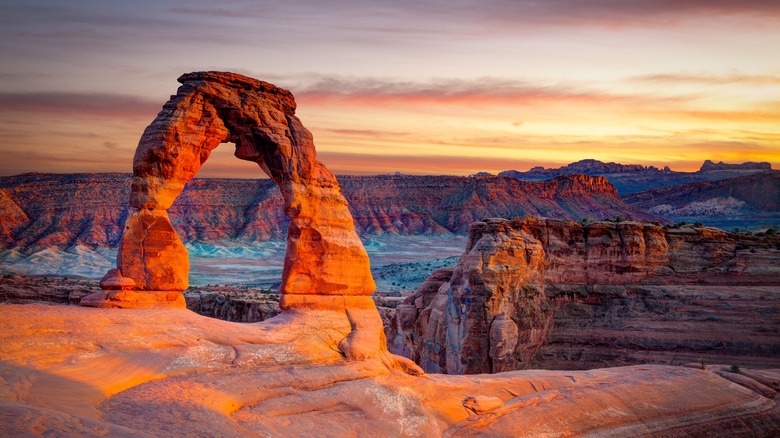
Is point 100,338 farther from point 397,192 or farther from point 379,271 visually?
point 397,192

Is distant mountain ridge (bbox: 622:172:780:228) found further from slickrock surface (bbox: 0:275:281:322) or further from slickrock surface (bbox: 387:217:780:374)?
slickrock surface (bbox: 0:275:281:322)

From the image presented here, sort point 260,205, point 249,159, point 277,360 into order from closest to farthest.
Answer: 1. point 277,360
2. point 249,159
3. point 260,205

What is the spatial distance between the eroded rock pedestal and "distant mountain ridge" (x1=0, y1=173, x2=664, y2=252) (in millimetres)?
94612

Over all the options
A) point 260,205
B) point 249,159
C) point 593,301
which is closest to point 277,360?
point 249,159

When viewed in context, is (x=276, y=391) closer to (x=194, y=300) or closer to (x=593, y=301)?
(x=593, y=301)

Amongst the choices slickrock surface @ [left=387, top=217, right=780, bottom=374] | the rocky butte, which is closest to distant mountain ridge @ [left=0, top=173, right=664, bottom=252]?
slickrock surface @ [left=387, top=217, right=780, bottom=374]

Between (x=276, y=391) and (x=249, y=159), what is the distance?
754 centimetres

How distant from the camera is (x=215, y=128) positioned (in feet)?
55.2

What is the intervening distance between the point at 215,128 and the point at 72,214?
10505 centimetres

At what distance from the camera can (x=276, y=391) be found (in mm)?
13328

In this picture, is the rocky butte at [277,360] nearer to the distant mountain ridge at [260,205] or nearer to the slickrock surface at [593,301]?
the slickrock surface at [593,301]

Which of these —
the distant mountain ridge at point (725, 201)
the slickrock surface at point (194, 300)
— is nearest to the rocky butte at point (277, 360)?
the slickrock surface at point (194, 300)

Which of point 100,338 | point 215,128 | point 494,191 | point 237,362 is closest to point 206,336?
point 237,362

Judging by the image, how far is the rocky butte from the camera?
38.0 feet
